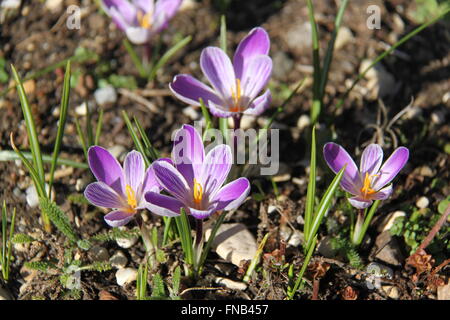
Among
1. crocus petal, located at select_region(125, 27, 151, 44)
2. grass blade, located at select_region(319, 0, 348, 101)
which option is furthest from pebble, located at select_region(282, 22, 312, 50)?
crocus petal, located at select_region(125, 27, 151, 44)

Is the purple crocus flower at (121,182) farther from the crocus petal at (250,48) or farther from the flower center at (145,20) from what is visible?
the flower center at (145,20)

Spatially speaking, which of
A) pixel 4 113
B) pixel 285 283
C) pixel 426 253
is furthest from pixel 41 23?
pixel 426 253

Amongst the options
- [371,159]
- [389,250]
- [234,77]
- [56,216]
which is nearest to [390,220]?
[389,250]

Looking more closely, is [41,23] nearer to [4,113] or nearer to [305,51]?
[4,113]

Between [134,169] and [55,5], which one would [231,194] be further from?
[55,5]

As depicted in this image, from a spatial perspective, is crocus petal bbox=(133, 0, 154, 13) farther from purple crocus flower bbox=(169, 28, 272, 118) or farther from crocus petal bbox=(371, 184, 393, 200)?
crocus petal bbox=(371, 184, 393, 200)

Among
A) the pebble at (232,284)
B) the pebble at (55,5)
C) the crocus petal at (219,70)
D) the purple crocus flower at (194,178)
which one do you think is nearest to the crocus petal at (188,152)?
the purple crocus flower at (194,178)
